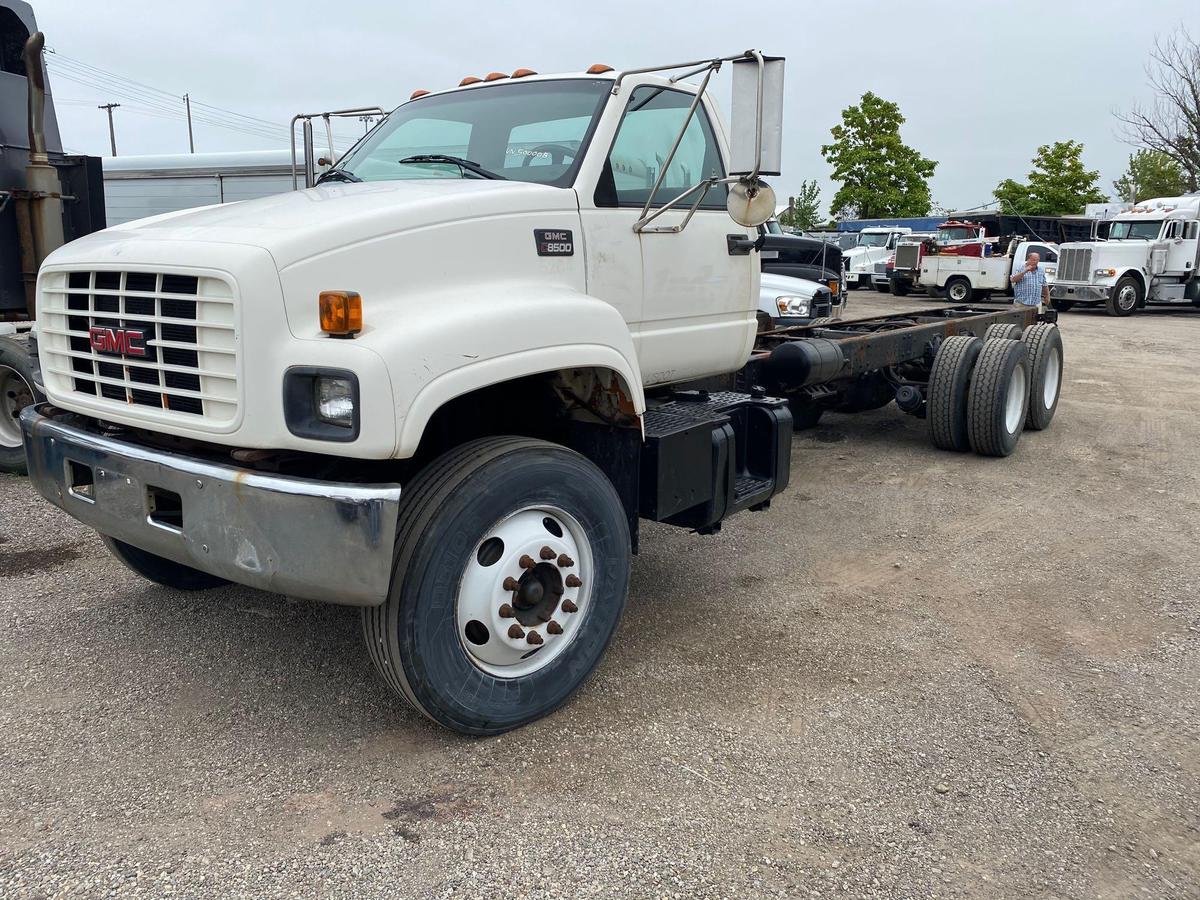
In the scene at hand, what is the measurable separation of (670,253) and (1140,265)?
25409 millimetres

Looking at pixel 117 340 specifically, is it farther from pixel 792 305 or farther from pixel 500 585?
pixel 792 305

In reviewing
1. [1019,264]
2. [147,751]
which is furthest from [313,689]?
[1019,264]

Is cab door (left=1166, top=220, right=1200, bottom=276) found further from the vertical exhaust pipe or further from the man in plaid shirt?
the vertical exhaust pipe

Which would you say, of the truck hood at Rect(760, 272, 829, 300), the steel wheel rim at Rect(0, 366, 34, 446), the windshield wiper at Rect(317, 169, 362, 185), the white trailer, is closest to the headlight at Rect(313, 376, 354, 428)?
the windshield wiper at Rect(317, 169, 362, 185)

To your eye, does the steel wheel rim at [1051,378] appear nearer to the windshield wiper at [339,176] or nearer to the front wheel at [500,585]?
the front wheel at [500,585]

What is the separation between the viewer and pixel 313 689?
3.77m

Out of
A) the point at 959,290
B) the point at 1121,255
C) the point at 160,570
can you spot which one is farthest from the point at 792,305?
the point at 959,290

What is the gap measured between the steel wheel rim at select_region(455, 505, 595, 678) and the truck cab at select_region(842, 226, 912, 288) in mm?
30686

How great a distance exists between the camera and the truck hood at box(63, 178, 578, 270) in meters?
2.97

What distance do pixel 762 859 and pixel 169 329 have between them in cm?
241

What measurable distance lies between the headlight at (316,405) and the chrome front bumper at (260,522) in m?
0.16

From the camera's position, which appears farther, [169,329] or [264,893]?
[169,329]

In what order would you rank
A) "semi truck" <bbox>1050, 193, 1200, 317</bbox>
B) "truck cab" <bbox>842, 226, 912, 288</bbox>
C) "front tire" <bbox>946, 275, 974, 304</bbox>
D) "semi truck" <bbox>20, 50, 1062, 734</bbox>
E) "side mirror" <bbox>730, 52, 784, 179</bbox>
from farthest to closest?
1. "truck cab" <bbox>842, 226, 912, 288</bbox>
2. "front tire" <bbox>946, 275, 974, 304</bbox>
3. "semi truck" <bbox>1050, 193, 1200, 317</bbox>
4. "side mirror" <bbox>730, 52, 784, 179</bbox>
5. "semi truck" <bbox>20, 50, 1062, 734</bbox>

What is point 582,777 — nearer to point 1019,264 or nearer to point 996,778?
point 996,778
